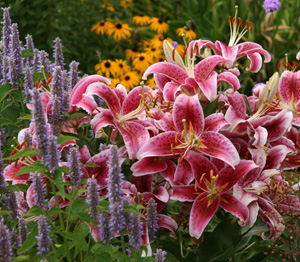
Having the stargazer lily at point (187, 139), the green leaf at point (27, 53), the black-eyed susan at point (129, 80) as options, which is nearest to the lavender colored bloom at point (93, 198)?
the stargazer lily at point (187, 139)

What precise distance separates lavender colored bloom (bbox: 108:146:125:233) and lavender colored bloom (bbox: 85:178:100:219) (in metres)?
0.04

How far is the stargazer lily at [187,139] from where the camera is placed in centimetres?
156

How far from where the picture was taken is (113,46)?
16.9 feet

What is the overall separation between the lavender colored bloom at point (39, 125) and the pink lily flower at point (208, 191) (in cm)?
44

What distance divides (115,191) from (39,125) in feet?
0.76

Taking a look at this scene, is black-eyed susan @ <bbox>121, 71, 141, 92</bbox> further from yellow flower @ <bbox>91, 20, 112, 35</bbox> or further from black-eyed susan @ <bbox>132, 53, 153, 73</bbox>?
yellow flower @ <bbox>91, 20, 112, 35</bbox>

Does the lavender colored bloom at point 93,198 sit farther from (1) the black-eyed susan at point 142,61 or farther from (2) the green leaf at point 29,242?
(1) the black-eyed susan at point 142,61

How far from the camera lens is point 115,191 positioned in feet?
4.03

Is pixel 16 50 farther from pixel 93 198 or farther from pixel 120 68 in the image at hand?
pixel 120 68

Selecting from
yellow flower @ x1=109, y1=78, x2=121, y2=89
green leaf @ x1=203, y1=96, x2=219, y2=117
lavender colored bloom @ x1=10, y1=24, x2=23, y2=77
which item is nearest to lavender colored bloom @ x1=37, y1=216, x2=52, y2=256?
green leaf @ x1=203, y1=96, x2=219, y2=117

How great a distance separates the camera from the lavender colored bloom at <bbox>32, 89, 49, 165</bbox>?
A: 1.26 m

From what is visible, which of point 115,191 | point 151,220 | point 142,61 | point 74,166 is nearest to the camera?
point 115,191

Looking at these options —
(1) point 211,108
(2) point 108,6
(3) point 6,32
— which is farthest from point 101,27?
(1) point 211,108

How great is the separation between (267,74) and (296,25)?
1.82 ft
